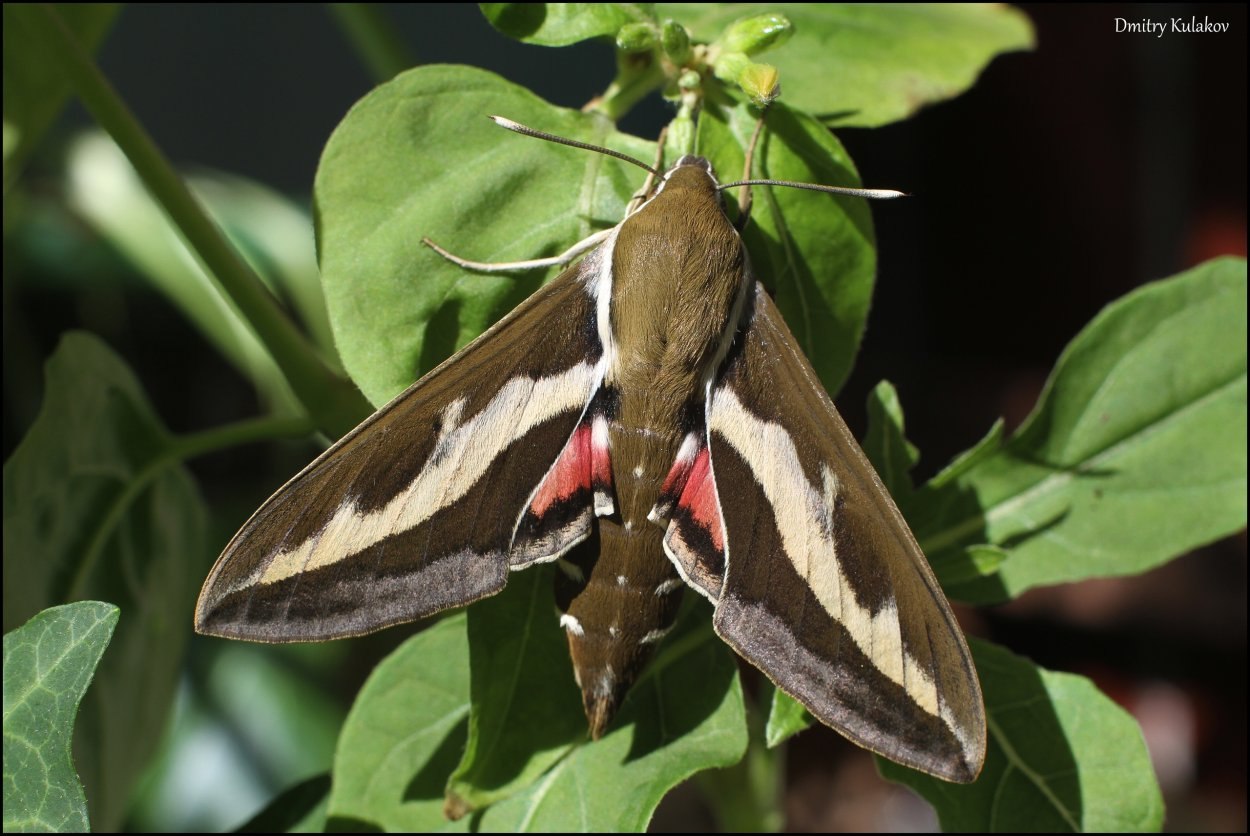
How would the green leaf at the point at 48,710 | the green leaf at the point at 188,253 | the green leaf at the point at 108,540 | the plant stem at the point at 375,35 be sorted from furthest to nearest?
the green leaf at the point at 188,253 → the plant stem at the point at 375,35 → the green leaf at the point at 108,540 → the green leaf at the point at 48,710

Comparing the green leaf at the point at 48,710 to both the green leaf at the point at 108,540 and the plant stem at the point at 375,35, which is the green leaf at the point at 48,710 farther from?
the plant stem at the point at 375,35

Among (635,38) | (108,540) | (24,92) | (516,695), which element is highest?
(24,92)

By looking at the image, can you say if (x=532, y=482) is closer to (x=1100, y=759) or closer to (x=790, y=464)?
(x=790, y=464)

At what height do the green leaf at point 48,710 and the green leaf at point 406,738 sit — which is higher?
the green leaf at point 48,710

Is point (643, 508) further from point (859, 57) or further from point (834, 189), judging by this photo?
point (859, 57)
